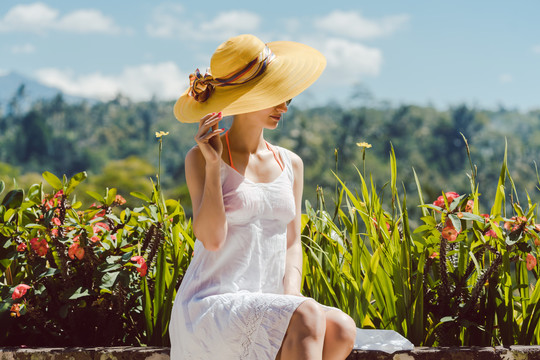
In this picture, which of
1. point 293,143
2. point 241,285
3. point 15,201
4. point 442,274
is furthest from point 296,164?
point 293,143

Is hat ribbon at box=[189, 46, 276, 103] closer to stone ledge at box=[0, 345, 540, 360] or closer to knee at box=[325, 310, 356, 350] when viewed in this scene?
knee at box=[325, 310, 356, 350]

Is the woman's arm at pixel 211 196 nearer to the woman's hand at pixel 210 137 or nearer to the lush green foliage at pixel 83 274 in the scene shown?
the woman's hand at pixel 210 137

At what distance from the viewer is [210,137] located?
1843mm

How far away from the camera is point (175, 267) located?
96.7 inches

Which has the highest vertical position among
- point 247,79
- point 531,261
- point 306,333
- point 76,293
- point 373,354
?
point 247,79

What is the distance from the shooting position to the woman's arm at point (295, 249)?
205 centimetres

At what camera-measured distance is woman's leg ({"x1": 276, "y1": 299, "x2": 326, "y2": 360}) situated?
1.67m

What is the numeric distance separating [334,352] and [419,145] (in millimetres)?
60408

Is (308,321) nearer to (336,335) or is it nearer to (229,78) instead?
(336,335)

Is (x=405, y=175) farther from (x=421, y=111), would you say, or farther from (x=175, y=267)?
(x=175, y=267)

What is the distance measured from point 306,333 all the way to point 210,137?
0.60 metres

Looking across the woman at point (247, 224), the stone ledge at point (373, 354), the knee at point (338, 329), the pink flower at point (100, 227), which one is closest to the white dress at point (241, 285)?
the woman at point (247, 224)

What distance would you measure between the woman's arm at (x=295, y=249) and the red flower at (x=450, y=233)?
55 cm

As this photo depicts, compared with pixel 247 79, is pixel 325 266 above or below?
below
